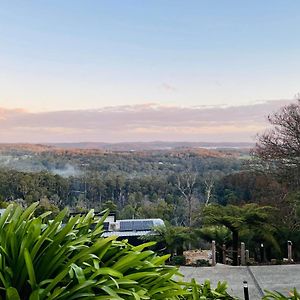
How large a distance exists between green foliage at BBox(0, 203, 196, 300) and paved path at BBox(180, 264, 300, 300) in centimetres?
382

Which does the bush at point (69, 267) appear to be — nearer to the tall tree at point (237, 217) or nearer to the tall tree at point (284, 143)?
the tall tree at point (237, 217)

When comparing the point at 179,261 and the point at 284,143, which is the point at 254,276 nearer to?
the point at 179,261

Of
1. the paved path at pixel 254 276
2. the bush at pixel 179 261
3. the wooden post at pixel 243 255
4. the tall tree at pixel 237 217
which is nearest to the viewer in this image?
the paved path at pixel 254 276

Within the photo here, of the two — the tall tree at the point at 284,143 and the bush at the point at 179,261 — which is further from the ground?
the tall tree at the point at 284,143

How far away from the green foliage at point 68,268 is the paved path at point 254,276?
3825 millimetres

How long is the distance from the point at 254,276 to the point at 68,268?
5.60 metres

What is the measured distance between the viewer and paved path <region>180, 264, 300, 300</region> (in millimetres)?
5543

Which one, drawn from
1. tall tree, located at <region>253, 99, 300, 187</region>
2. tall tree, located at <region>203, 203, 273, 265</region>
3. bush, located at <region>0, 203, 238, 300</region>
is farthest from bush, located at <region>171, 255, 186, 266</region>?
bush, located at <region>0, 203, 238, 300</region>

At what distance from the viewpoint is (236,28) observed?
11.6 m

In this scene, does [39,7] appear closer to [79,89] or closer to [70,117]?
[79,89]

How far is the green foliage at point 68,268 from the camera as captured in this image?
1.28 meters

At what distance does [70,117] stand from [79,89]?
9.53 m

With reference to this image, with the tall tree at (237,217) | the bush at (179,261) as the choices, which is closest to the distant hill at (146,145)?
the tall tree at (237,217)

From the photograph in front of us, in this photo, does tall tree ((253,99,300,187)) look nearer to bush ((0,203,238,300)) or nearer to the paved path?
the paved path
